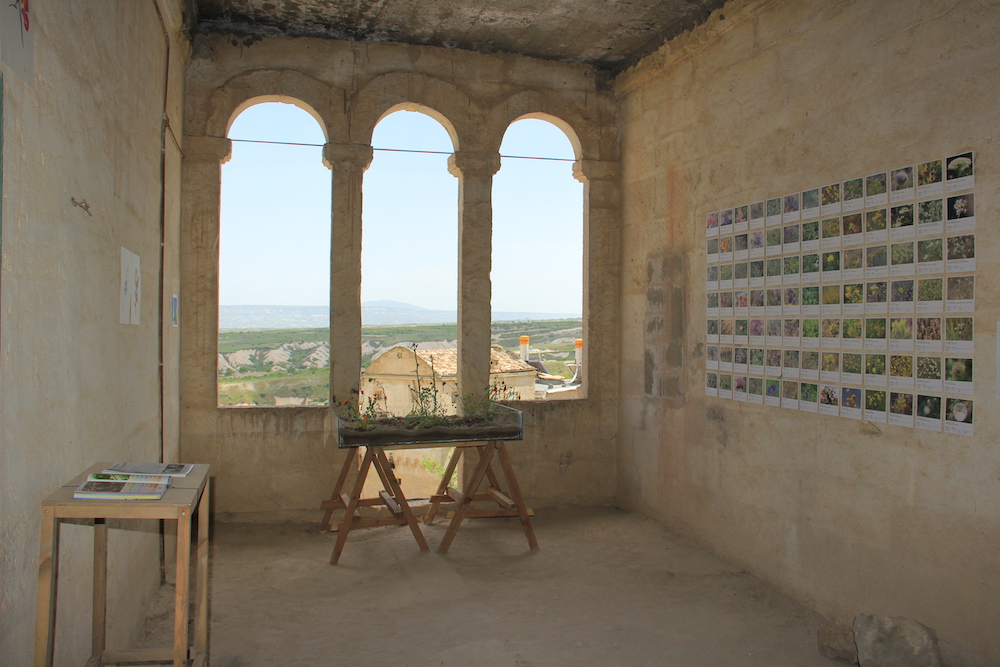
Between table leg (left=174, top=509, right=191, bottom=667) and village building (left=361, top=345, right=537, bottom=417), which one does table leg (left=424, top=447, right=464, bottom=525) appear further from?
village building (left=361, top=345, right=537, bottom=417)

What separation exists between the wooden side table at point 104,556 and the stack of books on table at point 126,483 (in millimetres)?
22

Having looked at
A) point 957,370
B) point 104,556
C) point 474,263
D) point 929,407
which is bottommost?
point 104,556

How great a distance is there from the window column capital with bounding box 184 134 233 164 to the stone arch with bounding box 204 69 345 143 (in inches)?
2.6

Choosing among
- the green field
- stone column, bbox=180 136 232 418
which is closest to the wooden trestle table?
stone column, bbox=180 136 232 418

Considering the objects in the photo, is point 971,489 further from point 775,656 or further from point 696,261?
point 696,261

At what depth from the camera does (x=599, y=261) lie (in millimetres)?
6406

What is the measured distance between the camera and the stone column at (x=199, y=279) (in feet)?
17.9

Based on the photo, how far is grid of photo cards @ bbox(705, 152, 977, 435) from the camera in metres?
3.42

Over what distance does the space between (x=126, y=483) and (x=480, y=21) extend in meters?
4.63

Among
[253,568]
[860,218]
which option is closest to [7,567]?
[253,568]

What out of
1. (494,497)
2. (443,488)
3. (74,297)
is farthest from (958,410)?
(74,297)

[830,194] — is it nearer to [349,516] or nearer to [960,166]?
[960,166]

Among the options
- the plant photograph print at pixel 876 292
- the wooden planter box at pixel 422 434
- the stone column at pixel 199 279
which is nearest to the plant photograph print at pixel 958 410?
the plant photograph print at pixel 876 292

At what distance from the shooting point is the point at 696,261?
17.6ft
